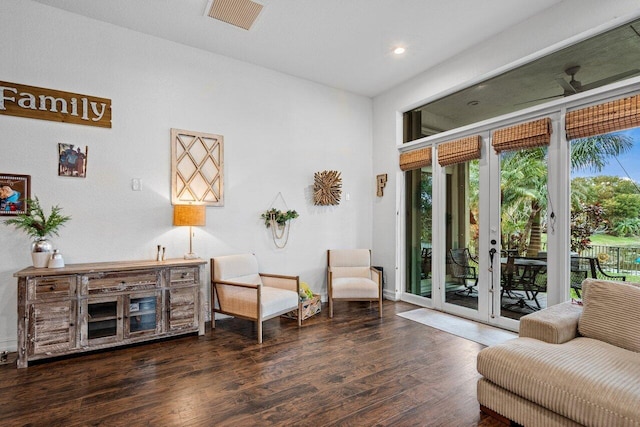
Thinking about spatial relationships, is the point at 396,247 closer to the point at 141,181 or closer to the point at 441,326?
the point at 441,326

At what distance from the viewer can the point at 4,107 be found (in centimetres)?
297

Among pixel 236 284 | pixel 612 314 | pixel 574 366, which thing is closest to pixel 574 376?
pixel 574 366

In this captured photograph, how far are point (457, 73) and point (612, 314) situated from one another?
3.10 metres

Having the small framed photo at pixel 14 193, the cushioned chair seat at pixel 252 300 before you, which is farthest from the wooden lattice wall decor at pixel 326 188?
the small framed photo at pixel 14 193

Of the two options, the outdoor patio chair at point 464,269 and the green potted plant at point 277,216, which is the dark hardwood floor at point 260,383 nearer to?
the outdoor patio chair at point 464,269

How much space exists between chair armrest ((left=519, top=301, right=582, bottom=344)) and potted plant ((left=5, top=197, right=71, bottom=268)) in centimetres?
402

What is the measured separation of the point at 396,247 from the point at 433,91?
7.50ft

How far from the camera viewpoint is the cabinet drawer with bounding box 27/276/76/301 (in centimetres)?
272

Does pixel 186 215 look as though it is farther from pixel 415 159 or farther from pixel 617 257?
pixel 617 257

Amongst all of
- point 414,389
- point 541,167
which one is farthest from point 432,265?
point 414,389

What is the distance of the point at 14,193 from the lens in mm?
2996

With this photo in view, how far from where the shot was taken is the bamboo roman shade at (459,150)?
3.88 meters

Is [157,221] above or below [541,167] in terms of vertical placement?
below

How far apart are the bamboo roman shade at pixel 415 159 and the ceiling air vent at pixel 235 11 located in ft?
8.93
